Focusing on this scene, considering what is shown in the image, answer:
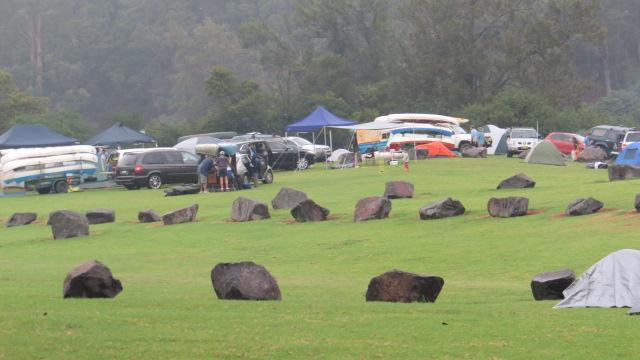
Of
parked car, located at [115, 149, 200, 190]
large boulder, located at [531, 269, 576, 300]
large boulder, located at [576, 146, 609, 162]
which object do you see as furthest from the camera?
large boulder, located at [576, 146, 609, 162]

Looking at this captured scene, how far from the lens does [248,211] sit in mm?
32594

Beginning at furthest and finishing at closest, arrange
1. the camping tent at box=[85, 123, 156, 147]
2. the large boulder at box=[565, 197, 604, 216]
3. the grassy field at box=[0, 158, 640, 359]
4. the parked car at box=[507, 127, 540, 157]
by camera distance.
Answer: the camping tent at box=[85, 123, 156, 147], the parked car at box=[507, 127, 540, 157], the large boulder at box=[565, 197, 604, 216], the grassy field at box=[0, 158, 640, 359]

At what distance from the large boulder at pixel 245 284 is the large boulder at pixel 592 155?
1689 inches

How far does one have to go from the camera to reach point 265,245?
2773 centimetres

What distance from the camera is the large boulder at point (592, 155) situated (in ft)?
186

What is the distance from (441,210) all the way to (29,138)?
39.2 meters

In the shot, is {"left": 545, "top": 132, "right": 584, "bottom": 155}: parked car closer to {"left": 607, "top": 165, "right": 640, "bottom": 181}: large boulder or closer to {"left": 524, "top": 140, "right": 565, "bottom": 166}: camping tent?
{"left": 524, "top": 140, "right": 565, "bottom": 166}: camping tent

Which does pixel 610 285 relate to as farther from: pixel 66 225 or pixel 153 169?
pixel 153 169

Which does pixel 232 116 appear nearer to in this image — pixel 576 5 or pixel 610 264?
pixel 576 5

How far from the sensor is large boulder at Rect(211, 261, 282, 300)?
15984 mm

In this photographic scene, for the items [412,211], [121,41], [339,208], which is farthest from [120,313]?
[121,41]

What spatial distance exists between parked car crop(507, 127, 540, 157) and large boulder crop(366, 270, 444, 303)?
46.2 meters

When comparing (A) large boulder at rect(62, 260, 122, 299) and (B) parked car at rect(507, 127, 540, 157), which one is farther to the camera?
(B) parked car at rect(507, 127, 540, 157)

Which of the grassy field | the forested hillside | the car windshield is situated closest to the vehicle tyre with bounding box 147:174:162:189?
the grassy field
